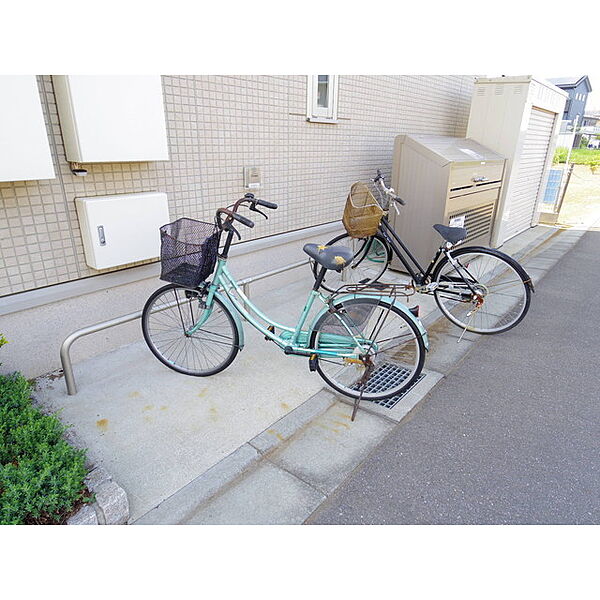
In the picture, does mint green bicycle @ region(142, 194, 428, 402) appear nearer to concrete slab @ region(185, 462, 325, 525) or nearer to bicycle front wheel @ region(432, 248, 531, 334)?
concrete slab @ region(185, 462, 325, 525)

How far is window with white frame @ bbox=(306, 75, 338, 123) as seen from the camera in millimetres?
4746

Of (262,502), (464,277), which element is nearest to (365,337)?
(262,502)

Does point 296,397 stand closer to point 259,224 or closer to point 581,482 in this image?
point 581,482

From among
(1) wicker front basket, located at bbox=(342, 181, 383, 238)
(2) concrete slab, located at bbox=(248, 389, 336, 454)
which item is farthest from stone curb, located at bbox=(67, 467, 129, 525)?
(1) wicker front basket, located at bbox=(342, 181, 383, 238)

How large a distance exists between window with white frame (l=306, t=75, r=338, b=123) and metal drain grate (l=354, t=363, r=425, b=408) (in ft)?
9.78

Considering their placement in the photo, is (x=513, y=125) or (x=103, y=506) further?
(x=513, y=125)

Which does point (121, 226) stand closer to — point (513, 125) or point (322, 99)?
point (322, 99)

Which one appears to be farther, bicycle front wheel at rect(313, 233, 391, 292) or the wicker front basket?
bicycle front wheel at rect(313, 233, 391, 292)

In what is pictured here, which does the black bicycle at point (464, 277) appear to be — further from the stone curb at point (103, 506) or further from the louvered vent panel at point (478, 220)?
the stone curb at point (103, 506)

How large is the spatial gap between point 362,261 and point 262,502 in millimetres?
3597

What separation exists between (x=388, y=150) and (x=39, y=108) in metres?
4.88

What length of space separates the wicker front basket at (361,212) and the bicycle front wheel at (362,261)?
55 cm

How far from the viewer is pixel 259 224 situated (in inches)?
182

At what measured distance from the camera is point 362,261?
534 centimetres
